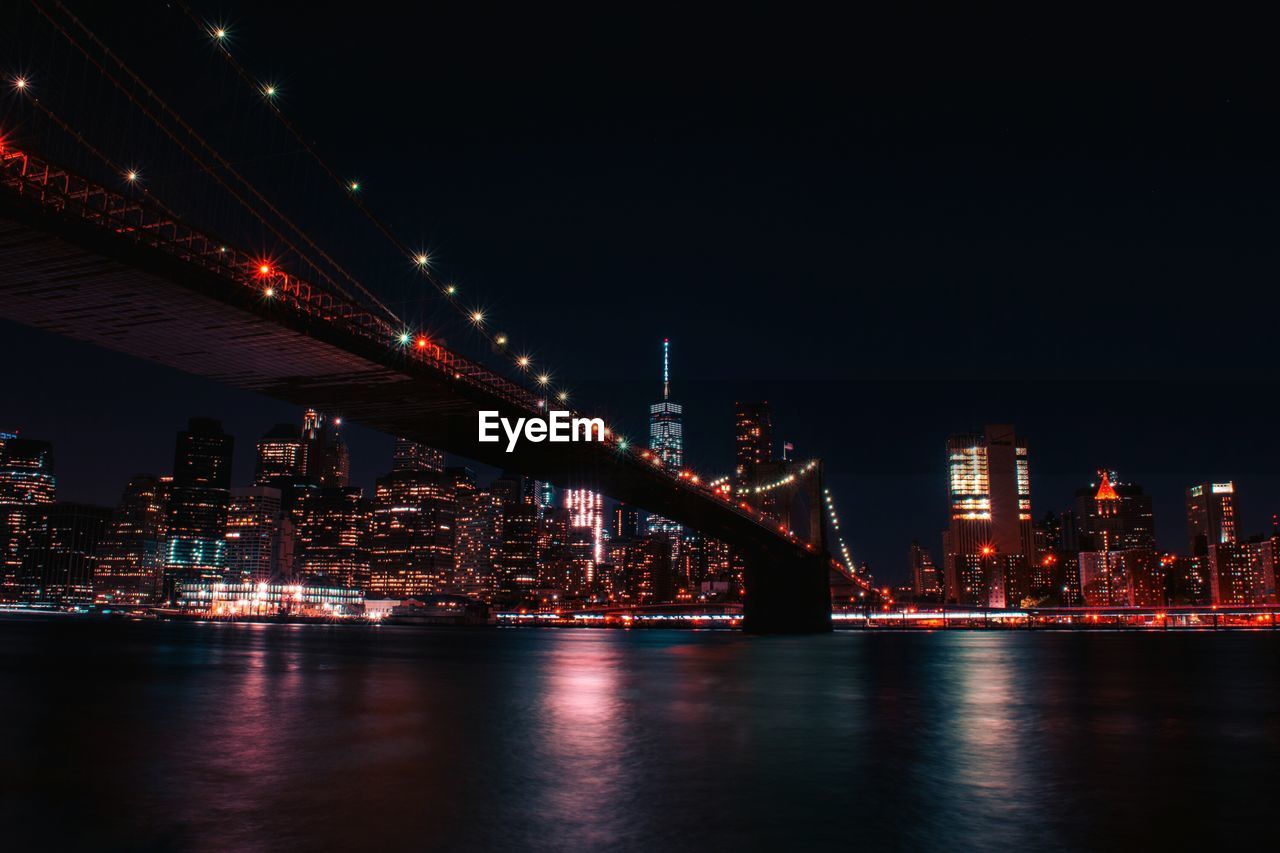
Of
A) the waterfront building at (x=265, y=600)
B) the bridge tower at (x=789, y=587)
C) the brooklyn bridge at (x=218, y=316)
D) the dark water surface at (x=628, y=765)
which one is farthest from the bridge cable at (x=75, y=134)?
the waterfront building at (x=265, y=600)

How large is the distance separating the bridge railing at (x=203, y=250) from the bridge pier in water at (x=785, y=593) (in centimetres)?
3864

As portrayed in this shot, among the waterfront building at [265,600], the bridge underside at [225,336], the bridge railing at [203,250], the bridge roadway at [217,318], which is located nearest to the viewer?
the bridge railing at [203,250]

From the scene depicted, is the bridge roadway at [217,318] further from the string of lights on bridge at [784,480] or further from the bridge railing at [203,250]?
the string of lights on bridge at [784,480]

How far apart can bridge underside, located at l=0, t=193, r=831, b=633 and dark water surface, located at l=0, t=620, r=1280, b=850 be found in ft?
32.8

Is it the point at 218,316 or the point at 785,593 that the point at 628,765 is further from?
the point at 785,593

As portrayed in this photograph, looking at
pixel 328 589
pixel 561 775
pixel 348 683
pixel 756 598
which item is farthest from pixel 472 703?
pixel 328 589

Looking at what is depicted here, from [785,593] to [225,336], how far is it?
2077 inches

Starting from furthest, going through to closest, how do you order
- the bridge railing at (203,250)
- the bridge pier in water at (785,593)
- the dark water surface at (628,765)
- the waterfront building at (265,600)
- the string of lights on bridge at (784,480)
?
the waterfront building at (265,600) < the string of lights on bridge at (784,480) < the bridge pier in water at (785,593) < the bridge railing at (203,250) < the dark water surface at (628,765)

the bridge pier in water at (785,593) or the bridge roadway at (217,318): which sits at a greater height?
the bridge roadway at (217,318)

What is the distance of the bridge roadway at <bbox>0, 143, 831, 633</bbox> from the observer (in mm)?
22266

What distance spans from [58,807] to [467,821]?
13.5ft

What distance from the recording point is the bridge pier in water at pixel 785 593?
7381cm

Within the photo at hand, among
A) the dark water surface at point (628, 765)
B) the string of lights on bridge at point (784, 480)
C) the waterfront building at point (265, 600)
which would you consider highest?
the string of lights on bridge at point (784, 480)

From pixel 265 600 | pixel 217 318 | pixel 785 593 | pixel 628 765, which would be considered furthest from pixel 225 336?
pixel 265 600
